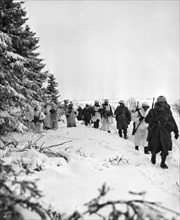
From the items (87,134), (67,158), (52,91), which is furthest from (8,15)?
(52,91)

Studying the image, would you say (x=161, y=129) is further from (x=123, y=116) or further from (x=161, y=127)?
(x=123, y=116)

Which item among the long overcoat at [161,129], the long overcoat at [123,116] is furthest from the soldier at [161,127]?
the long overcoat at [123,116]

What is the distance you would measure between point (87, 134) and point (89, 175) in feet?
23.6

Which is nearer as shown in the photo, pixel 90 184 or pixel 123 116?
pixel 90 184

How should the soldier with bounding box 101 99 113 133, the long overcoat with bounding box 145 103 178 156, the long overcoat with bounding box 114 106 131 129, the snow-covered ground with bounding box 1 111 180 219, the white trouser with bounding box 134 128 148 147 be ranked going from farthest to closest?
the soldier with bounding box 101 99 113 133 < the long overcoat with bounding box 114 106 131 129 < the white trouser with bounding box 134 128 148 147 < the long overcoat with bounding box 145 103 178 156 < the snow-covered ground with bounding box 1 111 180 219

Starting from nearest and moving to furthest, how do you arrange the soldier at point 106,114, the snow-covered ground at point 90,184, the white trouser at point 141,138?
the snow-covered ground at point 90,184 < the white trouser at point 141,138 < the soldier at point 106,114

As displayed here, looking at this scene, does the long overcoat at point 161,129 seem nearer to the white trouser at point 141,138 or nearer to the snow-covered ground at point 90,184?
the snow-covered ground at point 90,184

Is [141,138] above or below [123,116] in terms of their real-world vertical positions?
below

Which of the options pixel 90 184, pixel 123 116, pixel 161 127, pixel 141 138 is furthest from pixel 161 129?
pixel 123 116

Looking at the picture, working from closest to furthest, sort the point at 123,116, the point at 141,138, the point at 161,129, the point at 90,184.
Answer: the point at 90,184
the point at 161,129
the point at 141,138
the point at 123,116

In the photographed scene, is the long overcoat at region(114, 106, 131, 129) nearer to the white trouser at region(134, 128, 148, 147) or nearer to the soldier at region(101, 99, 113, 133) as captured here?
the soldier at region(101, 99, 113, 133)

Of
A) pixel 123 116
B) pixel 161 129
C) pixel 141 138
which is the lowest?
pixel 141 138

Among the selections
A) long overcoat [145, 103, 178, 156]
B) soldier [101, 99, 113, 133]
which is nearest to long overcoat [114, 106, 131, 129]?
Result: soldier [101, 99, 113, 133]

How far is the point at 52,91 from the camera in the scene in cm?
3316
